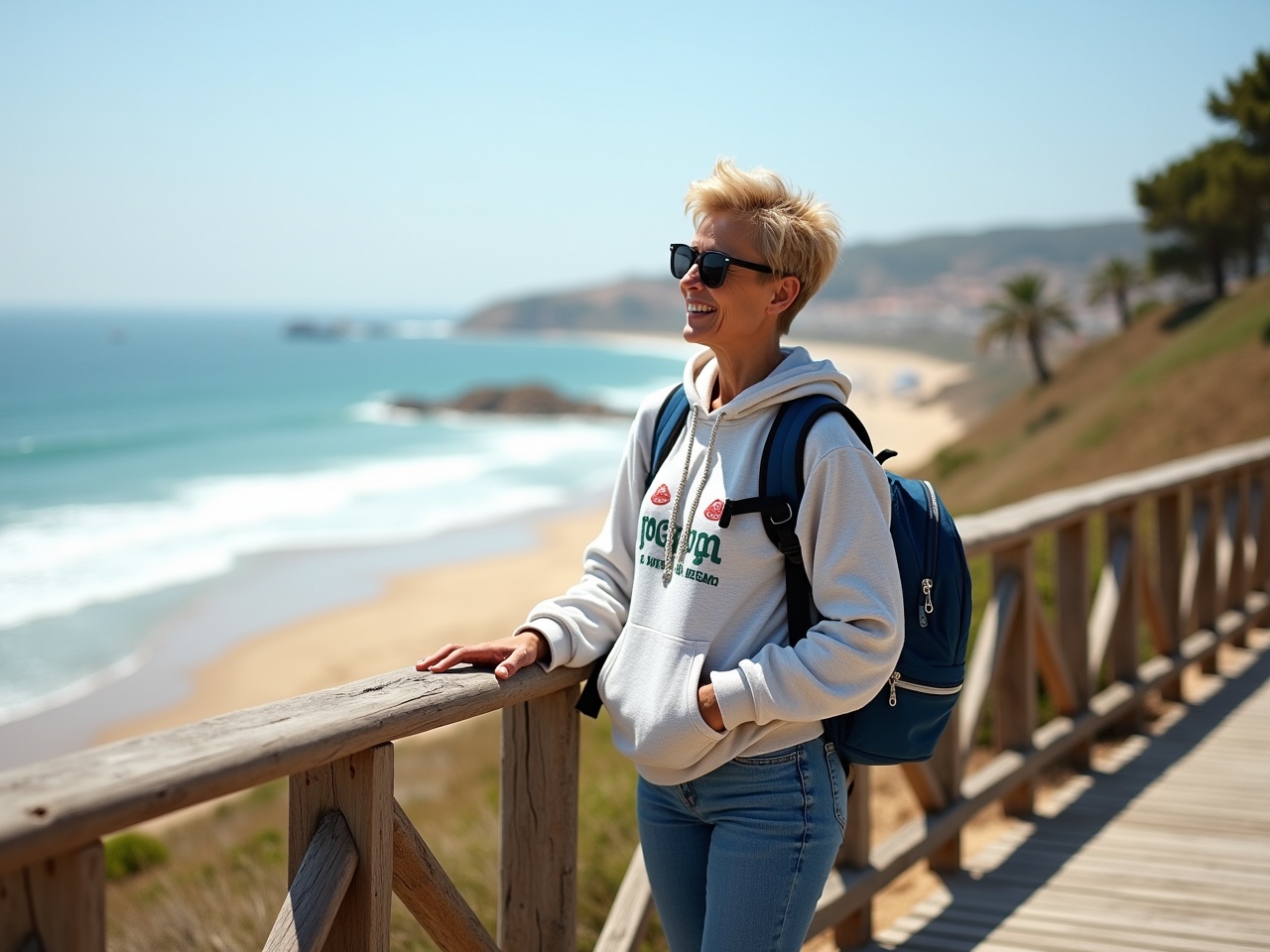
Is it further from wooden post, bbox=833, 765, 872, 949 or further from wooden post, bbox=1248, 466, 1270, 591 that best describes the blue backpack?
wooden post, bbox=1248, 466, 1270, 591

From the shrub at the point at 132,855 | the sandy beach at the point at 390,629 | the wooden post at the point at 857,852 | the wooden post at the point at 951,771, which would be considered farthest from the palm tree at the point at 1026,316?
the wooden post at the point at 857,852

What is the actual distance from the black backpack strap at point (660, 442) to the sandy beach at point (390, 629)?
1011 cm

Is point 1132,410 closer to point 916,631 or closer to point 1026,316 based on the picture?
point 1026,316

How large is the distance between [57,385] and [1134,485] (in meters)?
89.5

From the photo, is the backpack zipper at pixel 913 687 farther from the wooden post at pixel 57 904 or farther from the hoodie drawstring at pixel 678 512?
the wooden post at pixel 57 904

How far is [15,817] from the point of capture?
1.40 meters

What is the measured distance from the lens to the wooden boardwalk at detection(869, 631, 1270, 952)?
11.4 feet

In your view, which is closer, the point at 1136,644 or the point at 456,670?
the point at 456,670

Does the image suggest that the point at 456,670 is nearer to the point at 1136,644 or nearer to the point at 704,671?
the point at 704,671

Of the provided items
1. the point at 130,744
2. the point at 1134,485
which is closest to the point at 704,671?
the point at 130,744

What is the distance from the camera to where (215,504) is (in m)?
36.4

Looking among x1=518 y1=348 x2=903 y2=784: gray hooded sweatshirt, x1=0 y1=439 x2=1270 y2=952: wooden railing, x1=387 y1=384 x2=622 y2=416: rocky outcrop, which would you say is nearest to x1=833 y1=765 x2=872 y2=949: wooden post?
x1=0 y1=439 x2=1270 y2=952: wooden railing

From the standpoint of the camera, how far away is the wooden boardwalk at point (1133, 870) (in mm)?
3465

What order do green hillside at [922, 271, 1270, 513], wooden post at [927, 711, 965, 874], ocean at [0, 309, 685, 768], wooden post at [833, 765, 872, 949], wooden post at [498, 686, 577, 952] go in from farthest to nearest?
green hillside at [922, 271, 1270, 513]
ocean at [0, 309, 685, 768]
wooden post at [927, 711, 965, 874]
wooden post at [833, 765, 872, 949]
wooden post at [498, 686, 577, 952]
